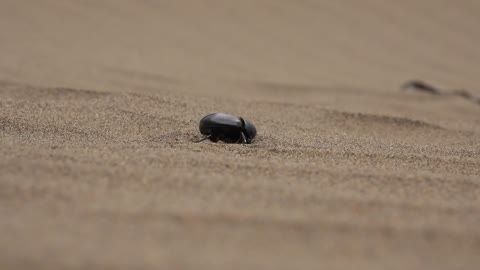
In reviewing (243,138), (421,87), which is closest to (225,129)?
(243,138)

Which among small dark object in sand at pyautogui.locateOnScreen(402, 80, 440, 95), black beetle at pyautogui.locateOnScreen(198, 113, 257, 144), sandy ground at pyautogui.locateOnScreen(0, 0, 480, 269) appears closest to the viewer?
sandy ground at pyautogui.locateOnScreen(0, 0, 480, 269)

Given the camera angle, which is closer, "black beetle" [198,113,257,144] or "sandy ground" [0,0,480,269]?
"sandy ground" [0,0,480,269]

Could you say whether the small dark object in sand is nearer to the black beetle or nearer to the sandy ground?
the sandy ground

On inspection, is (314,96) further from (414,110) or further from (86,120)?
(86,120)

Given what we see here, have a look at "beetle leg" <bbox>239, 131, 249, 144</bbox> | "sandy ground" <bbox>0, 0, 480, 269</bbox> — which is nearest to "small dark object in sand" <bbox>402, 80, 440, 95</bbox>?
"sandy ground" <bbox>0, 0, 480, 269</bbox>

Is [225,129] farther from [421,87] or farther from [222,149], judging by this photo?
[421,87]

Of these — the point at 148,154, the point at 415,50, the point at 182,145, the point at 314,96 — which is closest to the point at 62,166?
the point at 148,154
